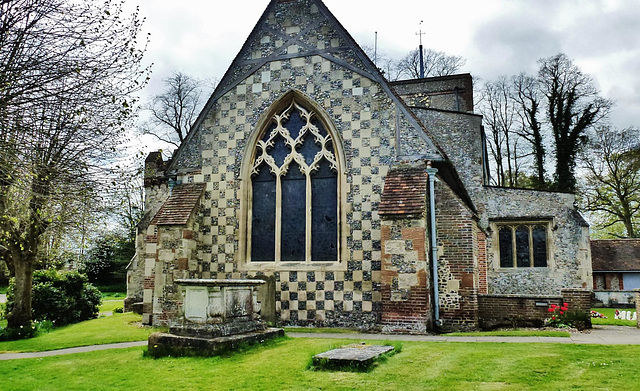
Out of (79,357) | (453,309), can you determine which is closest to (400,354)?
(453,309)

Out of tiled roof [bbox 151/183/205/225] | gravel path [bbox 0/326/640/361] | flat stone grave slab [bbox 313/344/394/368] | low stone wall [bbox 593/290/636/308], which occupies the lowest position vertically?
low stone wall [bbox 593/290/636/308]

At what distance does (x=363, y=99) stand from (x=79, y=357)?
9058mm

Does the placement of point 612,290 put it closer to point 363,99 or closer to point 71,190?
point 363,99

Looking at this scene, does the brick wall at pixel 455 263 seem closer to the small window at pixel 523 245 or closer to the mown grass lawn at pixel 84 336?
the mown grass lawn at pixel 84 336

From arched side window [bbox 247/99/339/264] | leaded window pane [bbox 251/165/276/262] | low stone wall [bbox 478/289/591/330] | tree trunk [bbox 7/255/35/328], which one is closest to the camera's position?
low stone wall [bbox 478/289/591/330]

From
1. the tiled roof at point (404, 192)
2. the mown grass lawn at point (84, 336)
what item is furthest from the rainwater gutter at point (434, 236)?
the mown grass lawn at point (84, 336)

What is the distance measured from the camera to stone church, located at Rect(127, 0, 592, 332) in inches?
504

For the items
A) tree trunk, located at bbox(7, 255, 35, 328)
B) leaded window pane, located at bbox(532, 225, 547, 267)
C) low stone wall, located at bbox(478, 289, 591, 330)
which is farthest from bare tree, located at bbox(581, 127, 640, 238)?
tree trunk, located at bbox(7, 255, 35, 328)

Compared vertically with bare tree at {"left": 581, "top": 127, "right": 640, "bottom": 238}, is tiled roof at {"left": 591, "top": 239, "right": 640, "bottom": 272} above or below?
below

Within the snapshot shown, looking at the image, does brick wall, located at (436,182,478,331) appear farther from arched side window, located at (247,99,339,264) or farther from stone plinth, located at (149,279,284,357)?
stone plinth, located at (149,279,284,357)

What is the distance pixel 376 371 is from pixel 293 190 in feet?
25.6

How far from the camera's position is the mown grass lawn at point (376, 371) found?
663cm

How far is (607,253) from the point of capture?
2962 cm

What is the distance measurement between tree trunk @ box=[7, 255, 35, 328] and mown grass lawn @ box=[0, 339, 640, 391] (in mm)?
5913
